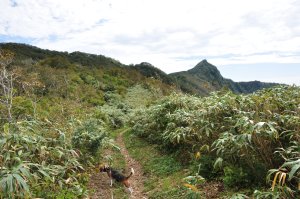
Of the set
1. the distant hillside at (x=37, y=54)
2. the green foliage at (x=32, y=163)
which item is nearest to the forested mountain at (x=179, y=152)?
the green foliage at (x=32, y=163)

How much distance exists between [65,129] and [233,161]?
443cm

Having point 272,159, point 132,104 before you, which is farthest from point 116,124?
point 272,159

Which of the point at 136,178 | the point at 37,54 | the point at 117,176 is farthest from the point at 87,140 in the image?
the point at 37,54

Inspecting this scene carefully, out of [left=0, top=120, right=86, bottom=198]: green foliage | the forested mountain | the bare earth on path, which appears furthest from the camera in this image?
the bare earth on path

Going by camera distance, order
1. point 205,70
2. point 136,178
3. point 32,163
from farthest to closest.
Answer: point 205,70, point 136,178, point 32,163

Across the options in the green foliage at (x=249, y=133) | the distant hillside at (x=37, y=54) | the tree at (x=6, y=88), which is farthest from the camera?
the distant hillside at (x=37, y=54)

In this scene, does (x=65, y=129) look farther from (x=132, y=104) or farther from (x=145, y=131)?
(x=132, y=104)

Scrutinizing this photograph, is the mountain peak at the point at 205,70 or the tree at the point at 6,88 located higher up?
the mountain peak at the point at 205,70

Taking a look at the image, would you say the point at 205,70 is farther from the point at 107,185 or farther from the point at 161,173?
the point at 107,185

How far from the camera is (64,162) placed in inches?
243

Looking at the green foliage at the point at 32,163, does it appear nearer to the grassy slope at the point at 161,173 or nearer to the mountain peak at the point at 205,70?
the grassy slope at the point at 161,173

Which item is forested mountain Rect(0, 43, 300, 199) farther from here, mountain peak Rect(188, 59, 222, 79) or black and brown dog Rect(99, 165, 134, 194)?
mountain peak Rect(188, 59, 222, 79)

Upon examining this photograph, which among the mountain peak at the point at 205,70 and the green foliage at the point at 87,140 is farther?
the mountain peak at the point at 205,70

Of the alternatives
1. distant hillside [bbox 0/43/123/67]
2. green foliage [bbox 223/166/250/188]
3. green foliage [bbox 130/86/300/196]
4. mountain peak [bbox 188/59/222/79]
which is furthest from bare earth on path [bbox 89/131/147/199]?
mountain peak [bbox 188/59/222/79]
